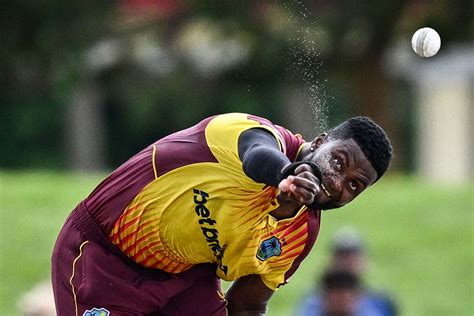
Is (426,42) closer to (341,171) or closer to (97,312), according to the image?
(341,171)

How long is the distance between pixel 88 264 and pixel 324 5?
1562cm

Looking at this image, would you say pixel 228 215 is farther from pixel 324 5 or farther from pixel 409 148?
pixel 409 148

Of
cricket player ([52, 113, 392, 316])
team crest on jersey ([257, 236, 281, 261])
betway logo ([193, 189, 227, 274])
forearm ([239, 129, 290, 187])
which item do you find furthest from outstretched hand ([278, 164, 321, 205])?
team crest on jersey ([257, 236, 281, 261])

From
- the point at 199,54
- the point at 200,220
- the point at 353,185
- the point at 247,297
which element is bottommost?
the point at 199,54

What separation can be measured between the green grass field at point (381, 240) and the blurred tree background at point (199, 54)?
1.76 metres

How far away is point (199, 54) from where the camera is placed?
2716 centimetres

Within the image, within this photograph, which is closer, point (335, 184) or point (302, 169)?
point (302, 169)

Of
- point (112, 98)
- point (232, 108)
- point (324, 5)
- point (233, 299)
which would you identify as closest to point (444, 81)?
point (232, 108)

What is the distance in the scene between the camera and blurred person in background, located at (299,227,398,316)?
9.88m

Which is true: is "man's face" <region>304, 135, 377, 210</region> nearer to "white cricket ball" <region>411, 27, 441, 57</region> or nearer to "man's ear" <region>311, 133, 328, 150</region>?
"man's ear" <region>311, 133, 328, 150</region>

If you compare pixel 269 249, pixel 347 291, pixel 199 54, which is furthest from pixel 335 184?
pixel 199 54

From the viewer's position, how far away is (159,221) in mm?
6750

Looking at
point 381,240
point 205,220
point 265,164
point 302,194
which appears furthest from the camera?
point 381,240

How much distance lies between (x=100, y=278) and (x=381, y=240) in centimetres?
985
